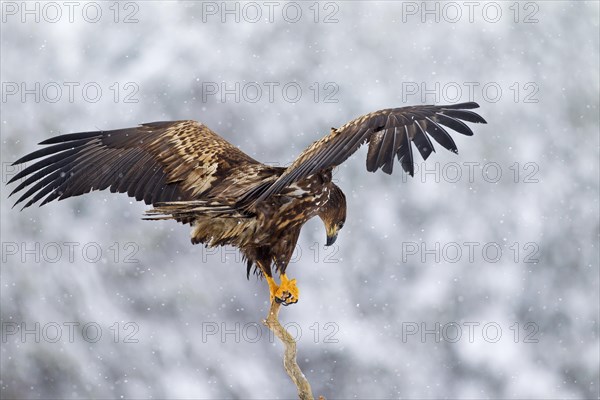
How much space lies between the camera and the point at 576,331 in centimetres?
877

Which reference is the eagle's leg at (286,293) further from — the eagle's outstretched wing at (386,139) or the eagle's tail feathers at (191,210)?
the eagle's outstretched wing at (386,139)

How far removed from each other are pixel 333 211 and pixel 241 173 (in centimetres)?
48

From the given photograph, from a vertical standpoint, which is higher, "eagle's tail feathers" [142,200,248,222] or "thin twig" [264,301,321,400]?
"eagle's tail feathers" [142,200,248,222]

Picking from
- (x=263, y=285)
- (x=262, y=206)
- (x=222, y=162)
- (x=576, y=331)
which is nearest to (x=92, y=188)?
(x=222, y=162)

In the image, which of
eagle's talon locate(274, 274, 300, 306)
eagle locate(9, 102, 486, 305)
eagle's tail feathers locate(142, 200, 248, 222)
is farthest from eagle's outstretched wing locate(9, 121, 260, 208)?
eagle's talon locate(274, 274, 300, 306)

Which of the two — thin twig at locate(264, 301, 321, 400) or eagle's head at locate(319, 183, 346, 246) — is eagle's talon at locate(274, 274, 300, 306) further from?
eagle's head at locate(319, 183, 346, 246)

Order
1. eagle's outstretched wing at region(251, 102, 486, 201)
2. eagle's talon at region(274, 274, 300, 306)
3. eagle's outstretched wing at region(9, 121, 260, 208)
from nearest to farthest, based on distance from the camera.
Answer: eagle's outstretched wing at region(251, 102, 486, 201), eagle's talon at region(274, 274, 300, 306), eagle's outstretched wing at region(9, 121, 260, 208)

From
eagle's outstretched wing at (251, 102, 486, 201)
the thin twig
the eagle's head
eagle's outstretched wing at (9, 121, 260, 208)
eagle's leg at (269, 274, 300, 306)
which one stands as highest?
eagle's outstretched wing at (251, 102, 486, 201)

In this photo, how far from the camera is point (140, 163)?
16.4ft

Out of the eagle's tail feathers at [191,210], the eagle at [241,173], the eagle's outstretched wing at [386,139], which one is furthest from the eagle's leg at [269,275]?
the eagle's outstretched wing at [386,139]

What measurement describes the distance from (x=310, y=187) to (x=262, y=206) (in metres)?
0.24

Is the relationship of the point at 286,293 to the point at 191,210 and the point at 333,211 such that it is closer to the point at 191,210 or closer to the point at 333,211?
the point at 333,211

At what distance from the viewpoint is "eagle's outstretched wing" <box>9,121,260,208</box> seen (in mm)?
4836

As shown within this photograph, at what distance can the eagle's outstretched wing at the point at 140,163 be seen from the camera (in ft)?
15.9
